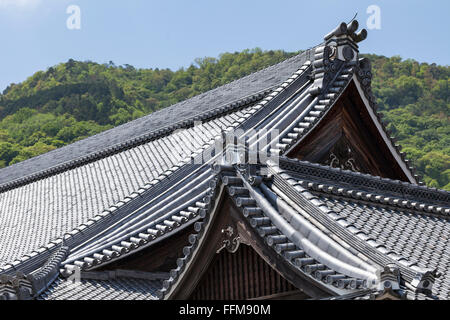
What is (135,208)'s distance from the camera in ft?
31.8

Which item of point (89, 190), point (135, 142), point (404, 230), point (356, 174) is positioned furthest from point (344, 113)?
point (135, 142)

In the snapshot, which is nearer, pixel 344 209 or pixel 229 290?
pixel 229 290

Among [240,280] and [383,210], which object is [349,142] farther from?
[240,280]

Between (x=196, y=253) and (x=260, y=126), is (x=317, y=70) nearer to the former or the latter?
(x=260, y=126)

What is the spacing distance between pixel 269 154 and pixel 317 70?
9.83 ft

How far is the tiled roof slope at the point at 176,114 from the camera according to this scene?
45.6ft

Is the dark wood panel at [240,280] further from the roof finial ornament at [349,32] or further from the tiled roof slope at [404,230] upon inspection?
the roof finial ornament at [349,32]

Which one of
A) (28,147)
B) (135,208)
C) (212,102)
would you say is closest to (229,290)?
(135,208)

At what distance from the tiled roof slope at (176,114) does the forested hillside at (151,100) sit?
74.3ft

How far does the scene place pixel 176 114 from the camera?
15781mm

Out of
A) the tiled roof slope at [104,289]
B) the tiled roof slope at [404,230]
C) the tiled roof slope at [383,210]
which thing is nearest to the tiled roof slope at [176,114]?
the tiled roof slope at [383,210]

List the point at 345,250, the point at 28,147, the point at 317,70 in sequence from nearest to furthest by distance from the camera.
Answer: the point at 345,250 < the point at 317,70 < the point at 28,147

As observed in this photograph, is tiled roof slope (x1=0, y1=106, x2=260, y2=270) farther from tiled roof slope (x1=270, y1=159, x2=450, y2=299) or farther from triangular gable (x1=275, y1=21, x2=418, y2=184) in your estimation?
tiled roof slope (x1=270, y1=159, x2=450, y2=299)

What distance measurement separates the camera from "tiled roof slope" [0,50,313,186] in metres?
13.9
